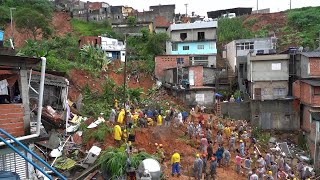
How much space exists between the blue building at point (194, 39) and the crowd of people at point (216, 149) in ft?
43.4

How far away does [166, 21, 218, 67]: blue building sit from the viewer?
123ft

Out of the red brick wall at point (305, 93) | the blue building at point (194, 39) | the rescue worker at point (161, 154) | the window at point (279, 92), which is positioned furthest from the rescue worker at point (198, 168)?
the blue building at point (194, 39)

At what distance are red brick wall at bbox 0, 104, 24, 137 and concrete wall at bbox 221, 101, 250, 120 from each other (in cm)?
2177

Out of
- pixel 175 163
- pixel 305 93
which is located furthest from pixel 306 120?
pixel 175 163

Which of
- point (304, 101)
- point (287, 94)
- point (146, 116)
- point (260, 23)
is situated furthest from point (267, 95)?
point (260, 23)

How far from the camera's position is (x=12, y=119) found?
7934 mm

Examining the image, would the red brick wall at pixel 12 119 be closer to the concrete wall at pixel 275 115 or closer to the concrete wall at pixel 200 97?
the concrete wall at pixel 200 97

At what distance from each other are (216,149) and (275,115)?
945 cm

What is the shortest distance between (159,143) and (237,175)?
417cm

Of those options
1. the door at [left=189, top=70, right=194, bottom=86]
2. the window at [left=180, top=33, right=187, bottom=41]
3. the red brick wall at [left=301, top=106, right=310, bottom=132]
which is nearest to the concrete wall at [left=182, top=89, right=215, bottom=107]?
the door at [left=189, top=70, right=194, bottom=86]

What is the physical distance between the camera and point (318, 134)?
74.3 feet

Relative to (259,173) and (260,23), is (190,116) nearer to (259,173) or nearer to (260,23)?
(259,173)

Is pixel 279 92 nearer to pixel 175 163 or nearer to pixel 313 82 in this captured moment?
pixel 313 82

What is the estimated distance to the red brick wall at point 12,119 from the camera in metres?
7.82
